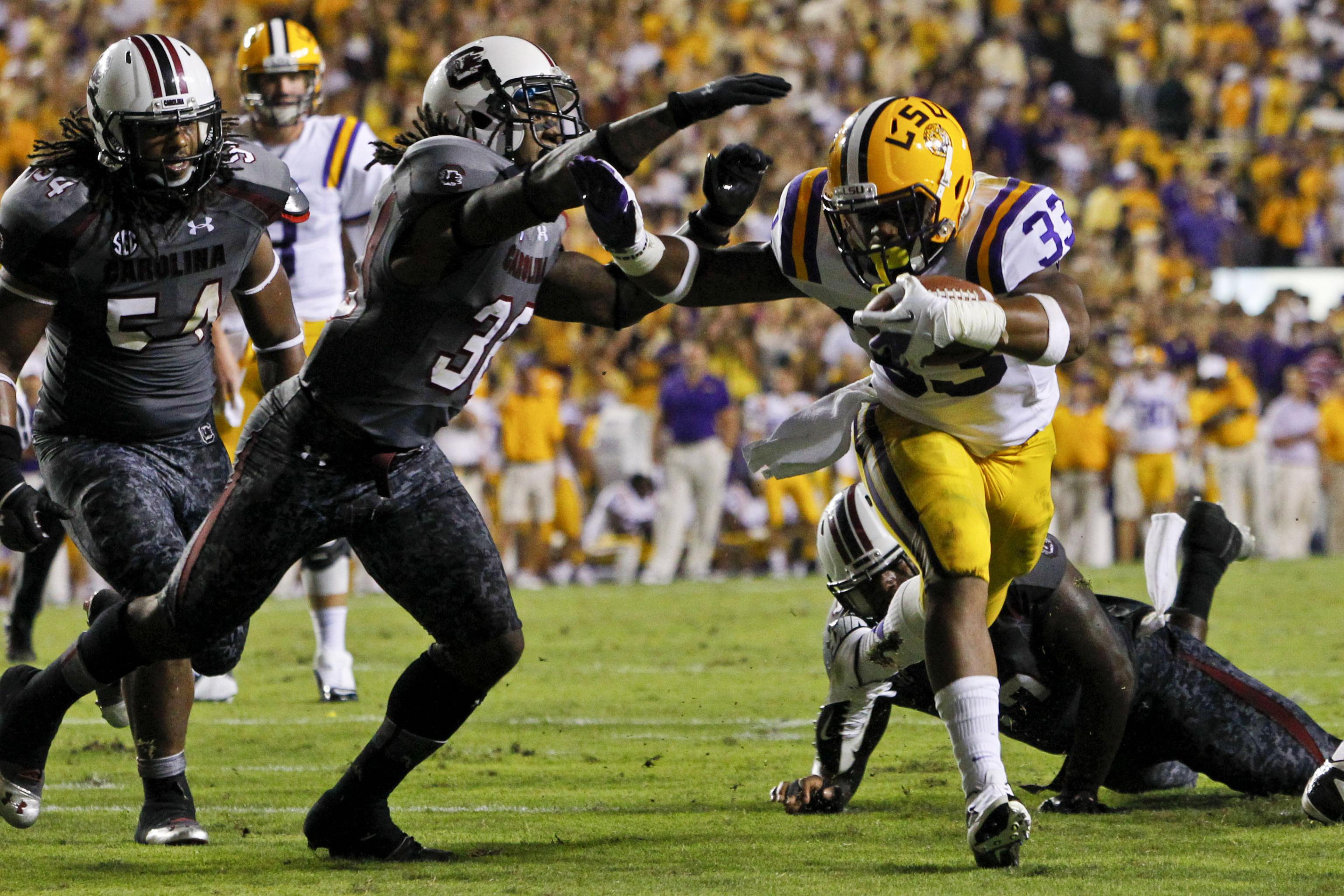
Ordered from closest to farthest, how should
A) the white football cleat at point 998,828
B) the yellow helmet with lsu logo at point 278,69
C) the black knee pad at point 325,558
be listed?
the white football cleat at point 998,828, the black knee pad at point 325,558, the yellow helmet with lsu logo at point 278,69

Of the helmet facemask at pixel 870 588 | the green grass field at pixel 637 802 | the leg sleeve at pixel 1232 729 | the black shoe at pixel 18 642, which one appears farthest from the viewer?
the black shoe at pixel 18 642

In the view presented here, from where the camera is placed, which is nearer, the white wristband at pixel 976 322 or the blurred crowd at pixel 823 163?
the white wristband at pixel 976 322

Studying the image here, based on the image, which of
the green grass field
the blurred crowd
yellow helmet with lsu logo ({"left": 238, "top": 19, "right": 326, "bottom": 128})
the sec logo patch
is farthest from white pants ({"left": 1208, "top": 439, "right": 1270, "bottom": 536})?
the sec logo patch

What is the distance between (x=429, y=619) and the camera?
3.74m

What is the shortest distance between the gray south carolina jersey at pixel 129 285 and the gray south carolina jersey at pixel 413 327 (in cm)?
56

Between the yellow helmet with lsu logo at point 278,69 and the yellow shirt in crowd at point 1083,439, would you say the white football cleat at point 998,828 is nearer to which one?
the yellow helmet with lsu logo at point 278,69

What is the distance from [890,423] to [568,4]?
42.4ft

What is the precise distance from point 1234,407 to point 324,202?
7767 millimetres

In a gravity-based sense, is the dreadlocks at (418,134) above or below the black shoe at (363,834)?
above

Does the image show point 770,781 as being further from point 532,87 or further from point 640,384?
point 640,384

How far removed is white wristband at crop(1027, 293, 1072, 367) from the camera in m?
3.46

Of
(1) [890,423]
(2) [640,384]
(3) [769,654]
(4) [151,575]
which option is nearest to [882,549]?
(1) [890,423]

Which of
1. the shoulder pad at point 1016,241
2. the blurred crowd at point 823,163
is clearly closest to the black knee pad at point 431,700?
the shoulder pad at point 1016,241

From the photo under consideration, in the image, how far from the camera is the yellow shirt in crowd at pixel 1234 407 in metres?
12.3
